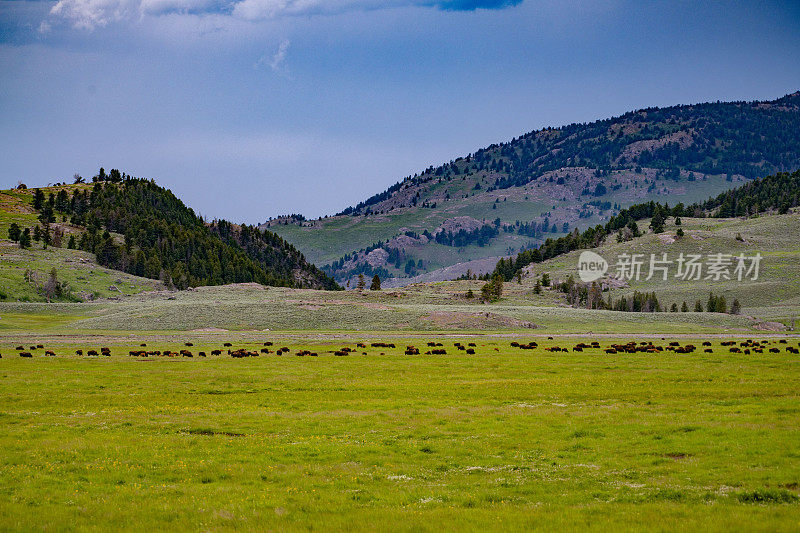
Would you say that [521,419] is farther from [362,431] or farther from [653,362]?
[653,362]

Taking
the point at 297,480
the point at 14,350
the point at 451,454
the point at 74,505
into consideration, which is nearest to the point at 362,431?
the point at 451,454

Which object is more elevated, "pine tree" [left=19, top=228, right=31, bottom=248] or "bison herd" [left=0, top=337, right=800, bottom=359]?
"pine tree" [left=19, top=228, right=31, bottom=248]

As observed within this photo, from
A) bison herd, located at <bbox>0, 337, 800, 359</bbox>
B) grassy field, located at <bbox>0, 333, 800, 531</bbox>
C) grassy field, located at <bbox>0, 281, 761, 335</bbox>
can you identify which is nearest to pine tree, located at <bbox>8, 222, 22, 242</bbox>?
grassy field, located at <bbox>0, 281, 761, 335</bbox>

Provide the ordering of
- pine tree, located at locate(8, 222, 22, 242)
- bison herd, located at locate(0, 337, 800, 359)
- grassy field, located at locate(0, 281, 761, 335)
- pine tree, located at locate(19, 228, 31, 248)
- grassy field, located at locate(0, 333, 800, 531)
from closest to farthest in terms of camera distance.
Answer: grassy field, located at locate(0, 333, 800, 531), bison herd, located at locate(0, 337, 800, 359), grassy field, located at locate(0, 281, 761, 335), pine tree, located at locate(19, 228, 31, 248), pine tree, located at locate(8, 222, 22, 242)

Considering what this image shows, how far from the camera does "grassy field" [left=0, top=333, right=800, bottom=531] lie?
540 inches

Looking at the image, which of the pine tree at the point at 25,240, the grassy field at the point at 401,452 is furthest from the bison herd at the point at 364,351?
the pine tree at the point at 25,240

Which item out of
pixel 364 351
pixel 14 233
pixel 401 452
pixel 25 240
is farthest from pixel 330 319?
pixel 14 233

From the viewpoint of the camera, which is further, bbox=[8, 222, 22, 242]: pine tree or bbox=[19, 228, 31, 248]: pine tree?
bbox=[8, 222, 22, 242]: pine tree

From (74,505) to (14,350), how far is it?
53382mm

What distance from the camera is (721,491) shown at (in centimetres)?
1488

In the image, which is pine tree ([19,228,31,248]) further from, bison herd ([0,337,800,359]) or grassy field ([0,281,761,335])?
bison herd ([0,337,800,359])

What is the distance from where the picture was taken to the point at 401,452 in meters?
20.3

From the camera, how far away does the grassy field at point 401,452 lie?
13.7 metres

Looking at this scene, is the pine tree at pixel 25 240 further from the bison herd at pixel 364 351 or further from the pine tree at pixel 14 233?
the bison herd at pixel 364 351
